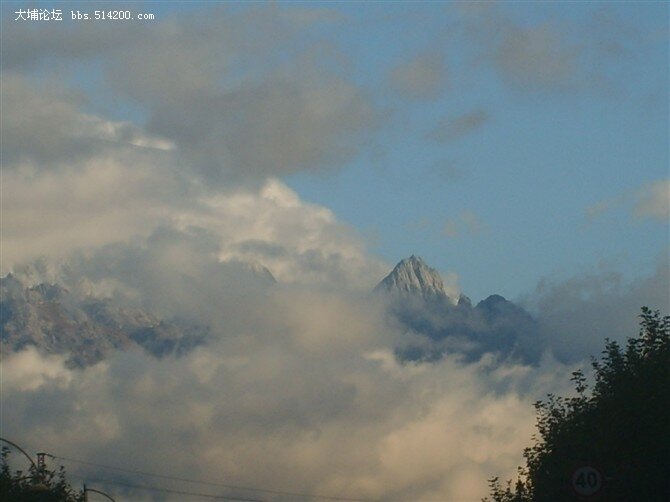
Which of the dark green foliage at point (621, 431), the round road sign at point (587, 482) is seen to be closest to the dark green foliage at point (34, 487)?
the dark green foliage at point (621, 431)

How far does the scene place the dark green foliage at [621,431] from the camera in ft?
153

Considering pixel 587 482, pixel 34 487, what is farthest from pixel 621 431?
pixel 34 487

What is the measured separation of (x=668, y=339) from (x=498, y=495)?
2127 cm

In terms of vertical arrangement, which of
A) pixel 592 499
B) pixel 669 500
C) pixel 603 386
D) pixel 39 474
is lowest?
pixel 592 499

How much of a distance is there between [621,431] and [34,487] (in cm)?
2848

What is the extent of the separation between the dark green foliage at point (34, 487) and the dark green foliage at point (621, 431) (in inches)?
941

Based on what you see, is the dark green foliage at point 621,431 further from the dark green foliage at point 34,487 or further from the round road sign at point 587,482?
the dark green foliage at point 34,487

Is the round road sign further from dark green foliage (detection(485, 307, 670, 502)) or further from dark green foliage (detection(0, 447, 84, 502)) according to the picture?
dark green foliage (detection(0, 447, 84, 502))

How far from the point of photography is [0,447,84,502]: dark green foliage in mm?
74875

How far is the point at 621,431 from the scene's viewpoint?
159 ft

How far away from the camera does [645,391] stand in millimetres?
48594

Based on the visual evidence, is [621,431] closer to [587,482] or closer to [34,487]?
[587,482]

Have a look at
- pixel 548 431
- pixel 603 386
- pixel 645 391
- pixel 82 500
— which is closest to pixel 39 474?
pixel 82 500

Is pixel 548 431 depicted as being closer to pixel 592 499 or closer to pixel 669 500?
pixel 669 500
